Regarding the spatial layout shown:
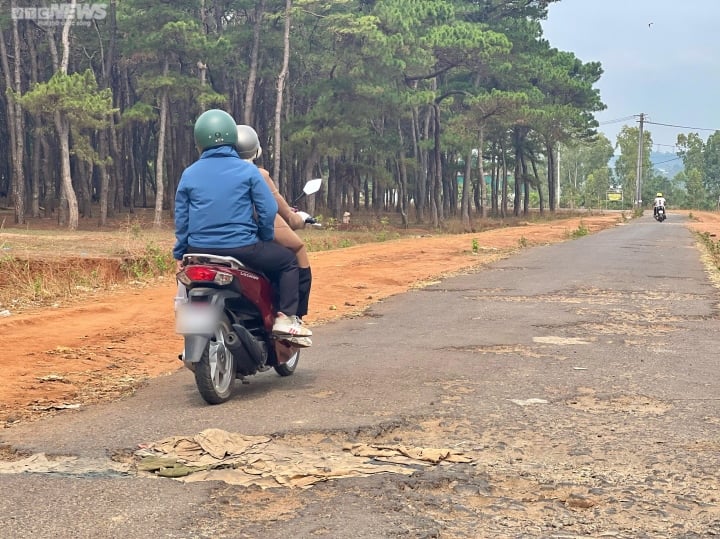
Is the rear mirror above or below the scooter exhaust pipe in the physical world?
above

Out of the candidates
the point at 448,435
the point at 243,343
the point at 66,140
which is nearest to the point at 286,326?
the point at 243,343

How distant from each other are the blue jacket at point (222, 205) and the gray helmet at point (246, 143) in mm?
291

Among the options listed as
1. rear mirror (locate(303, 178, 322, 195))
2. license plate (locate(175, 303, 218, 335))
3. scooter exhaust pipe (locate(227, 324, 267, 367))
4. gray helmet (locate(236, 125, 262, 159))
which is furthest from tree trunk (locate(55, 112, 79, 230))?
license plate (locate(175, 303, 218, 335))

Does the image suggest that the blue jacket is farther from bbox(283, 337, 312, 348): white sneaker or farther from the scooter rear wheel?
bbox(283, 337, 312, 348): white sneaker

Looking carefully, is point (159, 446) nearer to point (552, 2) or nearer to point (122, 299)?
point (122, 299)

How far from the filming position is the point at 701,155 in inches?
4412

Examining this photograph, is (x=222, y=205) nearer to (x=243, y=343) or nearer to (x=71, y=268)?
(x=243, y=343)

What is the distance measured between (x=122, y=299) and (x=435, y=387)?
6.94m

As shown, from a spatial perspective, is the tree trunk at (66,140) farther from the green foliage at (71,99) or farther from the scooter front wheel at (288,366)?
the scooter front wheel at (288,366)

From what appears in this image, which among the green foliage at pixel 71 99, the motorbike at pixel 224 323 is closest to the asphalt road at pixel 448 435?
the motorbike at pixel 224 323

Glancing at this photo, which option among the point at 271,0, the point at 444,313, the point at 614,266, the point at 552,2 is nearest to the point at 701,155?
the point at 552,2

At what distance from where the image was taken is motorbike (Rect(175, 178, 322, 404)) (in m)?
5.49

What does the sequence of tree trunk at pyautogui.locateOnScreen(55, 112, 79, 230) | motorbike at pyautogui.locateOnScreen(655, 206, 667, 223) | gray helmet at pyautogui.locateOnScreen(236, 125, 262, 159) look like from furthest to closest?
1. motorbike at pyautogui.locateOnScreen(655, 206, 667, 223)
2. tree trunk at pyautogui.locateOnScreen(55, 112, 79, 230)
3. gray helmet at pyautogui.locateOnScreen(236, 125, 262, 159)

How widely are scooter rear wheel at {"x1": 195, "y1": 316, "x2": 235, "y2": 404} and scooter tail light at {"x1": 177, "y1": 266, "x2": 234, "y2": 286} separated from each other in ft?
0.93
